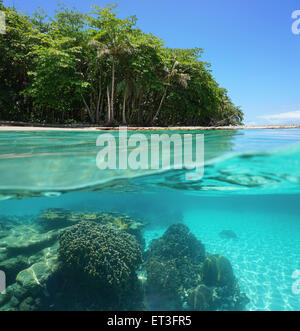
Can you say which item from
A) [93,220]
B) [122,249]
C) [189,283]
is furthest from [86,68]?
[189,283]

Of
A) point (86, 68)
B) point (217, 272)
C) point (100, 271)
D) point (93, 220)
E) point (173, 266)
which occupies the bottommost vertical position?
point (217, 272)

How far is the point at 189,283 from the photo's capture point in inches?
352

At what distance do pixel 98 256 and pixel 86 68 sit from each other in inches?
1011

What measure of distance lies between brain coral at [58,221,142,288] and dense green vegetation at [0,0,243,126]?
1654 cm

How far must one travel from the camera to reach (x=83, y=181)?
17.3 feet

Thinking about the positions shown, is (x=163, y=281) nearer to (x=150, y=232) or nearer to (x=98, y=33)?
(x=150, y=232)

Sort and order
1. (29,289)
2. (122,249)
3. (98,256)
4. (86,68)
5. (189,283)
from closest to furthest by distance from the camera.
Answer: (29,289) → (98,256) → (122,249) → (189,283) → (86,68)

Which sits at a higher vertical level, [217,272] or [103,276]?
[103,276]

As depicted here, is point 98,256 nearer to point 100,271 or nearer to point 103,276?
point 100,271

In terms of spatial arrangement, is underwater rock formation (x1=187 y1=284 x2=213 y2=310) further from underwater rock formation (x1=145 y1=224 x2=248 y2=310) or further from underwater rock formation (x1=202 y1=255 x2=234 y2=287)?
underwater rock formation (x1=202 y1=255 x2=234 y2=287)

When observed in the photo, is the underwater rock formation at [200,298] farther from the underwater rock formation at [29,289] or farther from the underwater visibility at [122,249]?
the underwater rock formation at [29,289]

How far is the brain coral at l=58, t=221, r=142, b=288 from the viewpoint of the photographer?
761cm

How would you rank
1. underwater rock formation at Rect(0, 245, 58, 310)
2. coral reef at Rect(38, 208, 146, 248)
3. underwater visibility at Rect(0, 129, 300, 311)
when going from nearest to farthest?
underwater visibility at Rect(0, 129, 300, 311), underwater rock formation at Rect(0, 245, 58, 310), coral reef at Rect(38, 208, 146, 248)

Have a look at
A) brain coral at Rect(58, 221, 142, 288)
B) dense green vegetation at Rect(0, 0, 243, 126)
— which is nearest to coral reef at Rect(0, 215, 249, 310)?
brain coral at Rect(58, 221, 142, 288)
